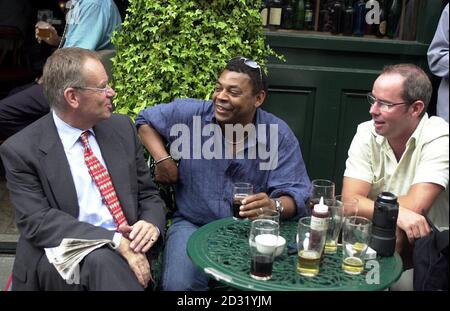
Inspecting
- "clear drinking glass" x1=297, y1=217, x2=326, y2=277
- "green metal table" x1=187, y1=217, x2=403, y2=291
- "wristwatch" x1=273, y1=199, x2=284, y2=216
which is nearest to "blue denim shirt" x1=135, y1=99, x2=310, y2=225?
"wristwatch" x1=273, y1=199, x2=284, y2=216

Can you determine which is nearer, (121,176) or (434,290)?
(434,290)

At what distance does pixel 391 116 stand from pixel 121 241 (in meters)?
1.37

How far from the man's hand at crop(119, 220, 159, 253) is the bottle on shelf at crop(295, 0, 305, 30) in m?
2.37

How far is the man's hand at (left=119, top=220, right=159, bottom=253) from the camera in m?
2.60

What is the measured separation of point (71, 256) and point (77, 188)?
345mm

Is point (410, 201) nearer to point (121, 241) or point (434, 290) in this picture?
point (434, 290)

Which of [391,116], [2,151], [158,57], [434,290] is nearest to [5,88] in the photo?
[158,57]

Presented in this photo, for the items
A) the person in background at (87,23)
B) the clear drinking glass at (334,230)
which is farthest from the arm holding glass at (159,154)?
the person in background at (87,23)

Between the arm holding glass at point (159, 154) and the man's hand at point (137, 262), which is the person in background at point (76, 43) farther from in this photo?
the man's hand at point (137, 262)

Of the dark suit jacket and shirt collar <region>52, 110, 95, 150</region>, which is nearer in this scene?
the dark suit jacket

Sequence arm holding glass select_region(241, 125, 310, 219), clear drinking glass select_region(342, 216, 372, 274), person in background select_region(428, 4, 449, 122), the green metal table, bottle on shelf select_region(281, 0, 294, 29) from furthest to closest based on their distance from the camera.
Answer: bottle on shelf select_region(281, 0, 294, 29) < person in background select_region(428, 4, 449, 122) < arm holding glass select_region(241, 125, 310, 219) < clear drinking glass select_region(342, 216, 372, 274) < the green metal table

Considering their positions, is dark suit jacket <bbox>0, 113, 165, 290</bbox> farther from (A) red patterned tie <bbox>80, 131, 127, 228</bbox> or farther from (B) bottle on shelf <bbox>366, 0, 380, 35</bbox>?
(B) bottle on shelf <bbox>366, 0, 380, 35</bbox>

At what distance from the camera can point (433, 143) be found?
9.23 ft

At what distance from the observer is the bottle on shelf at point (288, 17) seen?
176 inches
